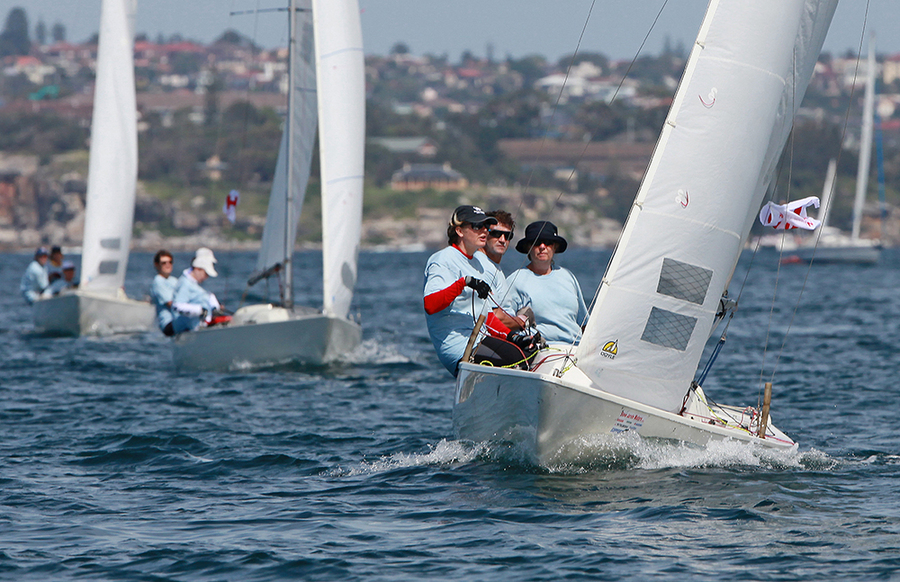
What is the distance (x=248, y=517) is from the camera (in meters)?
6.90

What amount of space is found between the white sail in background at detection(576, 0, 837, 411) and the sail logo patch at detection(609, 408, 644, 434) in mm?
114

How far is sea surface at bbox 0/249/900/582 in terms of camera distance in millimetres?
5945

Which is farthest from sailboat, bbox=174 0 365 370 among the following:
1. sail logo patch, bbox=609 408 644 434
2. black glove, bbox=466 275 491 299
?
sail logo patch, bbox=609 408 644 434

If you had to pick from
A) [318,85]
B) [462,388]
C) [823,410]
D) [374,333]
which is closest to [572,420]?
[462,388]

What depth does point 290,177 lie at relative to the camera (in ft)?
53.4

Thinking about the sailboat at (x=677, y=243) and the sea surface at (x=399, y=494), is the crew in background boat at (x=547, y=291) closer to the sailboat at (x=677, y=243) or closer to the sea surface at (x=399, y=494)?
the sailboat at (x=677, y=243)

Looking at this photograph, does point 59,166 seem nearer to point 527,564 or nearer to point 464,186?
point 464,186

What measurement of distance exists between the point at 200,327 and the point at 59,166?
339 feet

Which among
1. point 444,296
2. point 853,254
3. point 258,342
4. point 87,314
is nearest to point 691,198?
point 444,296

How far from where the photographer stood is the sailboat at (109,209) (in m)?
20.1

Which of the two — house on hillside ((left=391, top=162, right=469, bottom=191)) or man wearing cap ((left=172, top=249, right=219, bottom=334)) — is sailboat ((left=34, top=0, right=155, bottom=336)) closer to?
man wearing cap ((left=172, top=249, right=219, bottom=334))

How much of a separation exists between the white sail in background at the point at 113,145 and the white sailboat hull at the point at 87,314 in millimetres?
850

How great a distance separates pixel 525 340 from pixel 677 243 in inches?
44.2

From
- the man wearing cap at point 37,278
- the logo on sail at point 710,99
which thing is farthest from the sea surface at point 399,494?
the man wearing cap at point 37,278
